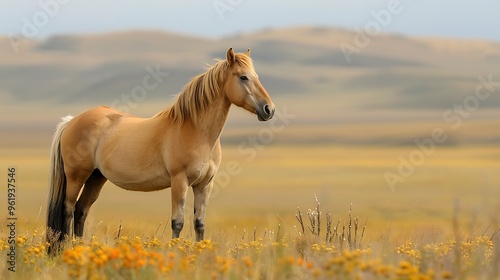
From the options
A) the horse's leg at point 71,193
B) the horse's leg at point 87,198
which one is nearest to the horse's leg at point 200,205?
the horse's leg at point 71,193

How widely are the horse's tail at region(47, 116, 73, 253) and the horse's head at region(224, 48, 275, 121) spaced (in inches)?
122

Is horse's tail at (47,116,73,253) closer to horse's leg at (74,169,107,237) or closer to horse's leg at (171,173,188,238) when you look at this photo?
horse's leg at (74,169,107,237)

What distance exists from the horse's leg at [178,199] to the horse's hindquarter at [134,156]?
0.36m

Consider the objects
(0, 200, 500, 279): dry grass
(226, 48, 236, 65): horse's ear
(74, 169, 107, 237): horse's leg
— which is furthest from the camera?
(74, 169, 107, 237): horse's leg

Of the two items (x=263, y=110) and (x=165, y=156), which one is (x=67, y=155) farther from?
(x=263, y=110)

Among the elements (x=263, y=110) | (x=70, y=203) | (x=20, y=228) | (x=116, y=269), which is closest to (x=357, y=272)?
(x=116, y=269)

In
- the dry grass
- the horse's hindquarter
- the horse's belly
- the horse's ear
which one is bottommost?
the dry grass

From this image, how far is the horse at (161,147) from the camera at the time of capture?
30.5 feet

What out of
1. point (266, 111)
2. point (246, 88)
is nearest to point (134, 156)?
point (246, 88)

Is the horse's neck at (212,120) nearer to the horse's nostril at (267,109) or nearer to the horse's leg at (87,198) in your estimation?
the horse's nostril at (267,109)

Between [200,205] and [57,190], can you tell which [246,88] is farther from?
[57,190]

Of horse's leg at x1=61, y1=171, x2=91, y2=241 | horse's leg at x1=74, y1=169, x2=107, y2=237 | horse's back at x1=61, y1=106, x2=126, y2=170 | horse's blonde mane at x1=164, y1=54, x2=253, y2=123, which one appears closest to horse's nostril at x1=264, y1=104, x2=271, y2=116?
horse's blonde mane at x1=164, y1=54, x2=253, y2=123

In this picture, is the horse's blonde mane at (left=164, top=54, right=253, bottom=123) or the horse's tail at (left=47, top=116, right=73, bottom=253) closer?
the horse's blonde mane at (left=164, top=54, right=253, bottom=123)

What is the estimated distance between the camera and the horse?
9.29 metres
